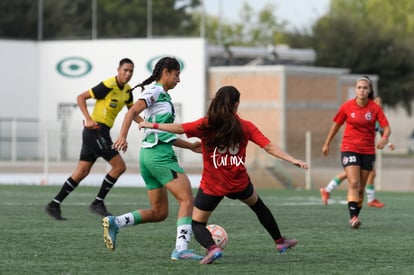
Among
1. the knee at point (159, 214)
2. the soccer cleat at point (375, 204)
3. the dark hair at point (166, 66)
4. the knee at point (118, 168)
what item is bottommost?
the soccer cleat at point (375, 204)

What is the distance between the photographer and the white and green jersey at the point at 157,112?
378 inches

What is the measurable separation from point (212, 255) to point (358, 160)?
527cm

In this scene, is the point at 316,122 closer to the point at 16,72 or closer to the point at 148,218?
the point at 16,72

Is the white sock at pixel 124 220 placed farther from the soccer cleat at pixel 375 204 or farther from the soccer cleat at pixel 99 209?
the soccer cleat at pixel 375 204

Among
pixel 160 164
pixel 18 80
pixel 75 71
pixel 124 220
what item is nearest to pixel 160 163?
pixel 160 164

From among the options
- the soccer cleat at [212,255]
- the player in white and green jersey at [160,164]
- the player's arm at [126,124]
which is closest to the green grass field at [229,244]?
the soccer cleat at [212,255]

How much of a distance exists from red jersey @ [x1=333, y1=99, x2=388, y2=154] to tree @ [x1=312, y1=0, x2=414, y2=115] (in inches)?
2132

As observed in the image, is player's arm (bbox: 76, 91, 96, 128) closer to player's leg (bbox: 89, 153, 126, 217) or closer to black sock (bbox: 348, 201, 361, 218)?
player's leg (bbox: 89, 153, 126, 217)

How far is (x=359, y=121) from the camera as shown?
13.9 metres

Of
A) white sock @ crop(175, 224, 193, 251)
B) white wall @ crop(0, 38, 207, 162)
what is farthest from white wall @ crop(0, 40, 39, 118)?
white sock @ crop(175, 224, 193, 251)

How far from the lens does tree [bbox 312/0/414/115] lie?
223 ft

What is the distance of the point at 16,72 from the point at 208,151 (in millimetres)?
38051

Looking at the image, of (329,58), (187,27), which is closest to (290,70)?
(187,27)

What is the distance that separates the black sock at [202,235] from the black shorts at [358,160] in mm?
4950
